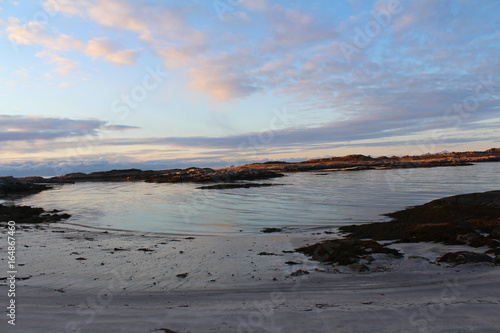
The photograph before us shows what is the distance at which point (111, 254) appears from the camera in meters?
10.4

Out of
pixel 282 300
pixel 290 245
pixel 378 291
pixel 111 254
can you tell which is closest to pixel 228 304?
pixel 282 300

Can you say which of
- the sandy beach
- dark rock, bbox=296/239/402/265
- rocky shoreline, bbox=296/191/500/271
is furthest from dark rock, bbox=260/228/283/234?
dark rock, bbox=296/239/402/265

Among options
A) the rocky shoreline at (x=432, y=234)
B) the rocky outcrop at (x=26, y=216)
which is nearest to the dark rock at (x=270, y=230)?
the rocky shoreline at (x=432, y=234)

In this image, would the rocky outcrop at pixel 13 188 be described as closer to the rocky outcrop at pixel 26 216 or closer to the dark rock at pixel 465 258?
the rocky outcrop at pixel 26 216

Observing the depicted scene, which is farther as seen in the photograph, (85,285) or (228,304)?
(85,285)

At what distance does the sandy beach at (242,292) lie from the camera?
511cm

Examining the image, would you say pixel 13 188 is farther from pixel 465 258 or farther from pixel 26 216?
pixel 465 258

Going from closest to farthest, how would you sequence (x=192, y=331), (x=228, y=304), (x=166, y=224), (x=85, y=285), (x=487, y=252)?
(x=192, y=331) < (x=228, y=304) < (x=85, y=285) < (x=487, y=252) < (x=166, y=224)

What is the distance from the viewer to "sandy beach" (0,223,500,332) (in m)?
5.11

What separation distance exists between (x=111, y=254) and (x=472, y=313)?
10.2 metres

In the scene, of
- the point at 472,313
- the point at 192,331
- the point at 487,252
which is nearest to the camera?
the point at 192,331

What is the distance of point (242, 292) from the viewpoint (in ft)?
22.4

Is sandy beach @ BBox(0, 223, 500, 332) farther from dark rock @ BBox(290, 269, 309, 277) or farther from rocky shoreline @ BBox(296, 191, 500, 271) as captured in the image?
rocky shoreline @ BBox(296, 191, 500, 271)

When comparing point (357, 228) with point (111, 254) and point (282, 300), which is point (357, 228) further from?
point (111, 254)
